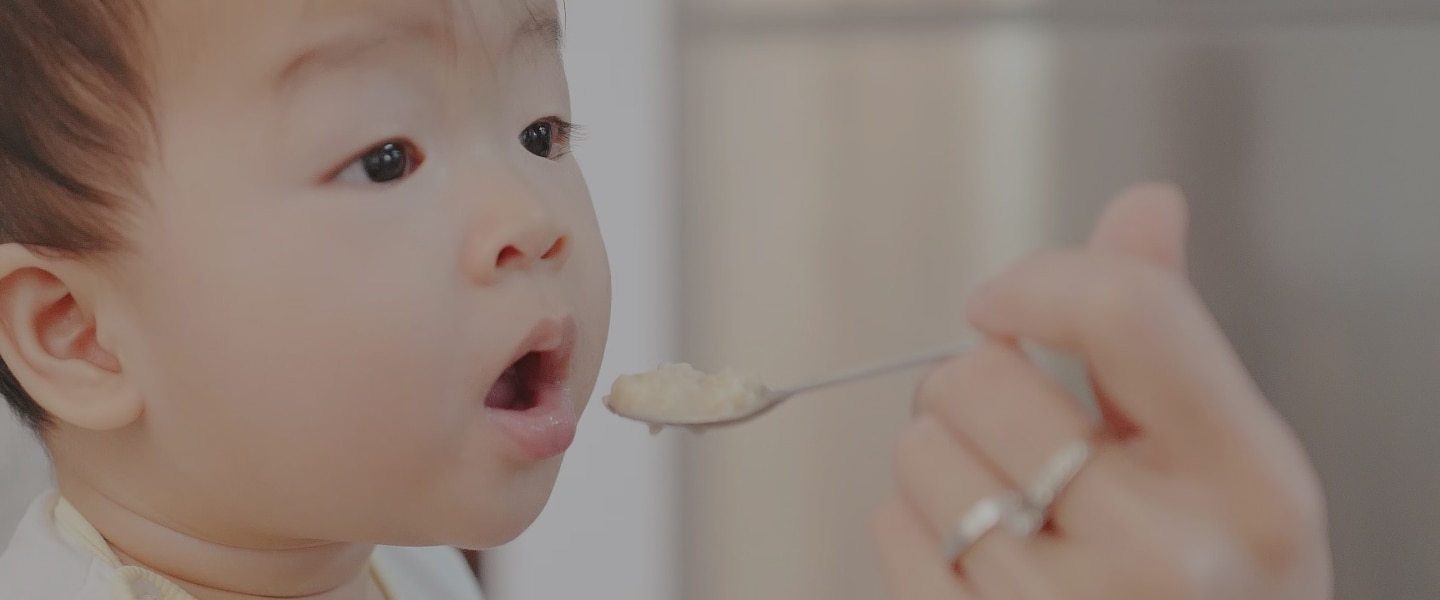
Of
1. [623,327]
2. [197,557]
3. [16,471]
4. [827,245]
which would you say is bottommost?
[623,327]

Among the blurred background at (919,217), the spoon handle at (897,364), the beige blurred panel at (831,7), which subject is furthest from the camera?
the beige blurred panel at (831,7)

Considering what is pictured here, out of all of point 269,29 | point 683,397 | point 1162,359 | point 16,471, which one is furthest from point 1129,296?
point 16,471

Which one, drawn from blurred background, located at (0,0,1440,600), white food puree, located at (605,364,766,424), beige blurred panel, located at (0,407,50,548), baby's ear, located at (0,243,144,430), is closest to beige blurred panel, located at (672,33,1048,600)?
blurred background, located at (0,0,1440,600)

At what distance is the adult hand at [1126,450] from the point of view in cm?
44

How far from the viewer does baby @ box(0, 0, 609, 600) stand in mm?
593

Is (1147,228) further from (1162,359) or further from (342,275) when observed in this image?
(342,275)

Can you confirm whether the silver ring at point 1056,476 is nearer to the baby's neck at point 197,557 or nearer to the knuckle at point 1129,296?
the knuckle at point 1129,296

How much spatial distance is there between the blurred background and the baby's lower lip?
1.28 meters

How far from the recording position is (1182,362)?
440 millimetres

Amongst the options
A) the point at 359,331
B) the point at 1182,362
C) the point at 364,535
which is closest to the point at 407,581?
the point at 364,535

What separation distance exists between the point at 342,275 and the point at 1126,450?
0.37m

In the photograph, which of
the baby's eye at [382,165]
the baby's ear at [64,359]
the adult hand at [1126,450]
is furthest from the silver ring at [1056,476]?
the baby's ear at [64,359]

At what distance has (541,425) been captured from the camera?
2.09 ft

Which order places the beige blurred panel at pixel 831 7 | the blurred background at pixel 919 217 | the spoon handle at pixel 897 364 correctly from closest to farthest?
the spoon handle at pixel 897 364
the blurred background at pixel 919 217
the beige blurred panel at pixel 831 7
